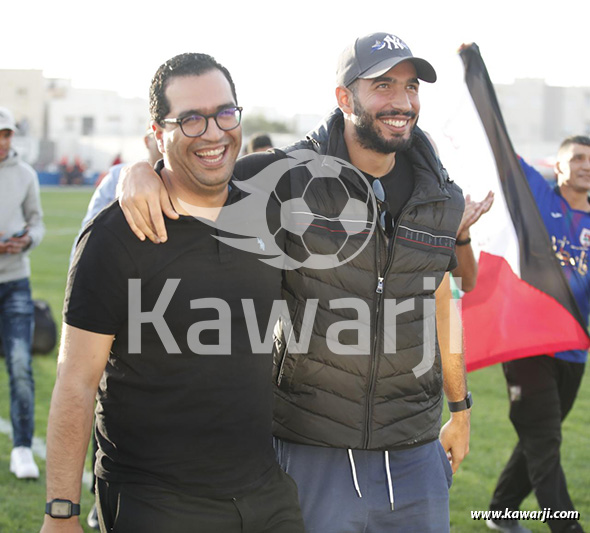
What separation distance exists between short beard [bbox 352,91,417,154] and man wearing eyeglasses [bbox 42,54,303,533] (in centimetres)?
67

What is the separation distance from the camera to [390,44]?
3.18 metres

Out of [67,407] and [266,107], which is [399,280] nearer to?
[67,407]

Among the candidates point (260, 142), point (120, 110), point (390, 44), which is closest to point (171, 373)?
point (390, 44)

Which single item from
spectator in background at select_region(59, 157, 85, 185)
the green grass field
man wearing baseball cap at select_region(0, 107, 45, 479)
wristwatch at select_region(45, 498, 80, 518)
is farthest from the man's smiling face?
spectator in background at select_region(59, 157, 85, 185)

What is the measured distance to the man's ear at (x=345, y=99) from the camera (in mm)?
3273

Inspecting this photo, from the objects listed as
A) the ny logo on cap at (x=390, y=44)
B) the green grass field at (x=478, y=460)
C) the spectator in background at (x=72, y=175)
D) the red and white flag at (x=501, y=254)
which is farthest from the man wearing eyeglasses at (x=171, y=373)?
the spectator in background at (x=72, y=175)

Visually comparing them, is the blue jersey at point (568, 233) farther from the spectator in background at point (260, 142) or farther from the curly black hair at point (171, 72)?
the curly black hair at point (171, 72)

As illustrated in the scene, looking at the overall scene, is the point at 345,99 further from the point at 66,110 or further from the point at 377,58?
the point at 66,110

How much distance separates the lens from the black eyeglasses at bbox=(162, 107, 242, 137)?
2.64 metres

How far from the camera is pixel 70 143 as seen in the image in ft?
247

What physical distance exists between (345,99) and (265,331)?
107 centimetres

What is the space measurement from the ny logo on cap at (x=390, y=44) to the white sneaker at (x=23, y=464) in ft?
12.4

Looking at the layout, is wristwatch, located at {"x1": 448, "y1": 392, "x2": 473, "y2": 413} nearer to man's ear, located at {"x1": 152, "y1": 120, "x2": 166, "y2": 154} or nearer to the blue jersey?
man's ear, located at {"x1": 152, "y1": 120, "x2": 166, "y2": 154}

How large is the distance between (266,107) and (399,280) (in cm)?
9781
